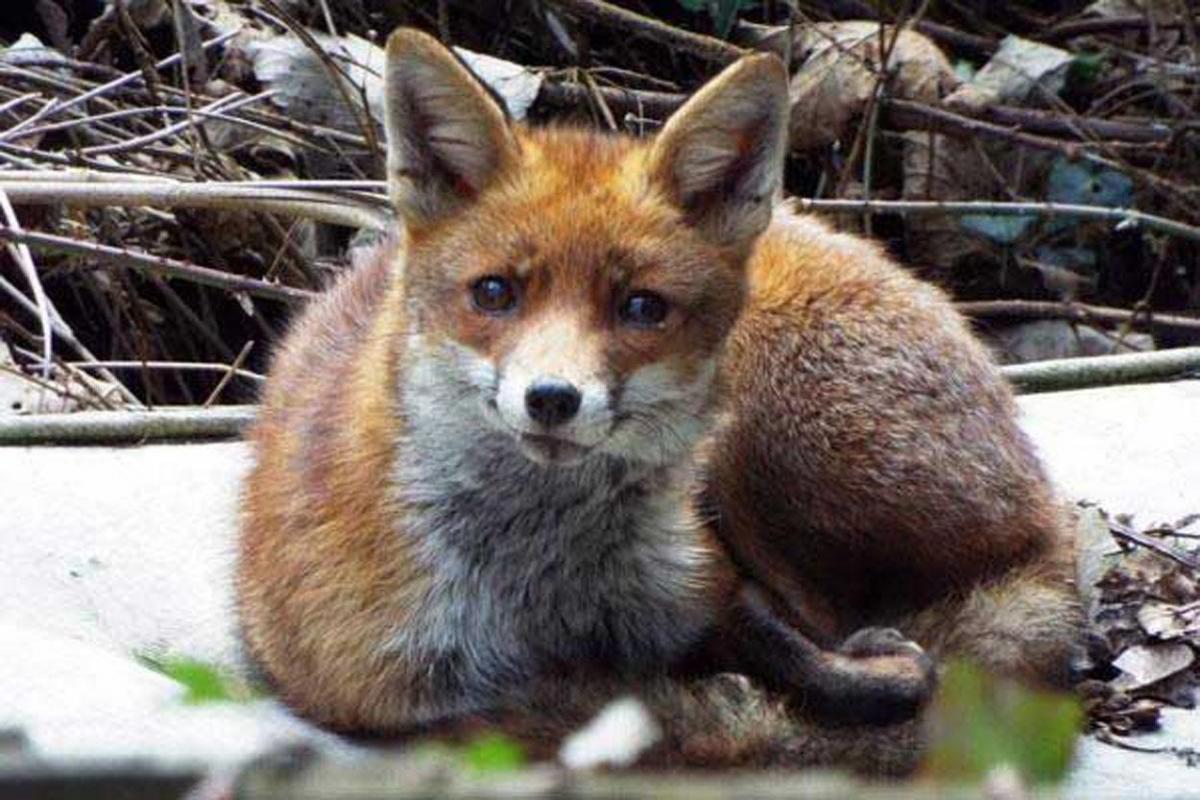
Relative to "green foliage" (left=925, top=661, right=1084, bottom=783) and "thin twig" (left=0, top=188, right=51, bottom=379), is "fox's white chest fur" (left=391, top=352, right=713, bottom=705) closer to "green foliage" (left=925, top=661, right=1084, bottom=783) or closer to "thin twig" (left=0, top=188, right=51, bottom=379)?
"thin twig" (left=0, top=188, right=51, bottom=379)

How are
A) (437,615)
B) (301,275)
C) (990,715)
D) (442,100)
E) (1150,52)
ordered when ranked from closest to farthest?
(990,715) < (437,615) < (442,100) < (301,275) < (1150,52)

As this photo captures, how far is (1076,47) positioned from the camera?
31.1 ft

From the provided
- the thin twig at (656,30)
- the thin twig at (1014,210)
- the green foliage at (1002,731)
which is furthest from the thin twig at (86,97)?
the green foliage at (1002,731)

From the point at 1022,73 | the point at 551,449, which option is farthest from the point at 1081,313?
the point at 551,449

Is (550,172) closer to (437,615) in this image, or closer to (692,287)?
(692,287)

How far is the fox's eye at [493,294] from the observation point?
12.3 feet

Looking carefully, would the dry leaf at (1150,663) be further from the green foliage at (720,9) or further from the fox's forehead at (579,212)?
the green foliage at (720,9)

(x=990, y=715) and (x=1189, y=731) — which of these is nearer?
(x=990, y=715)

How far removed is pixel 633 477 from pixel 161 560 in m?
1.45

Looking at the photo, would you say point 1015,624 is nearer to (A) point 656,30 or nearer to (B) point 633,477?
(B) point 633,477

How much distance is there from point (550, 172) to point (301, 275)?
334cm

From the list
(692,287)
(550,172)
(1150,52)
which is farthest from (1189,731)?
(1150,52)

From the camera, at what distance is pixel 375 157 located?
23.7 ft

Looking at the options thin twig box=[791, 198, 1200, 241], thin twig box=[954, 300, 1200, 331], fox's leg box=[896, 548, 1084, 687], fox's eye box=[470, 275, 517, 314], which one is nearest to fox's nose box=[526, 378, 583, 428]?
fox's eye box=[470, 275, 517, 314]
